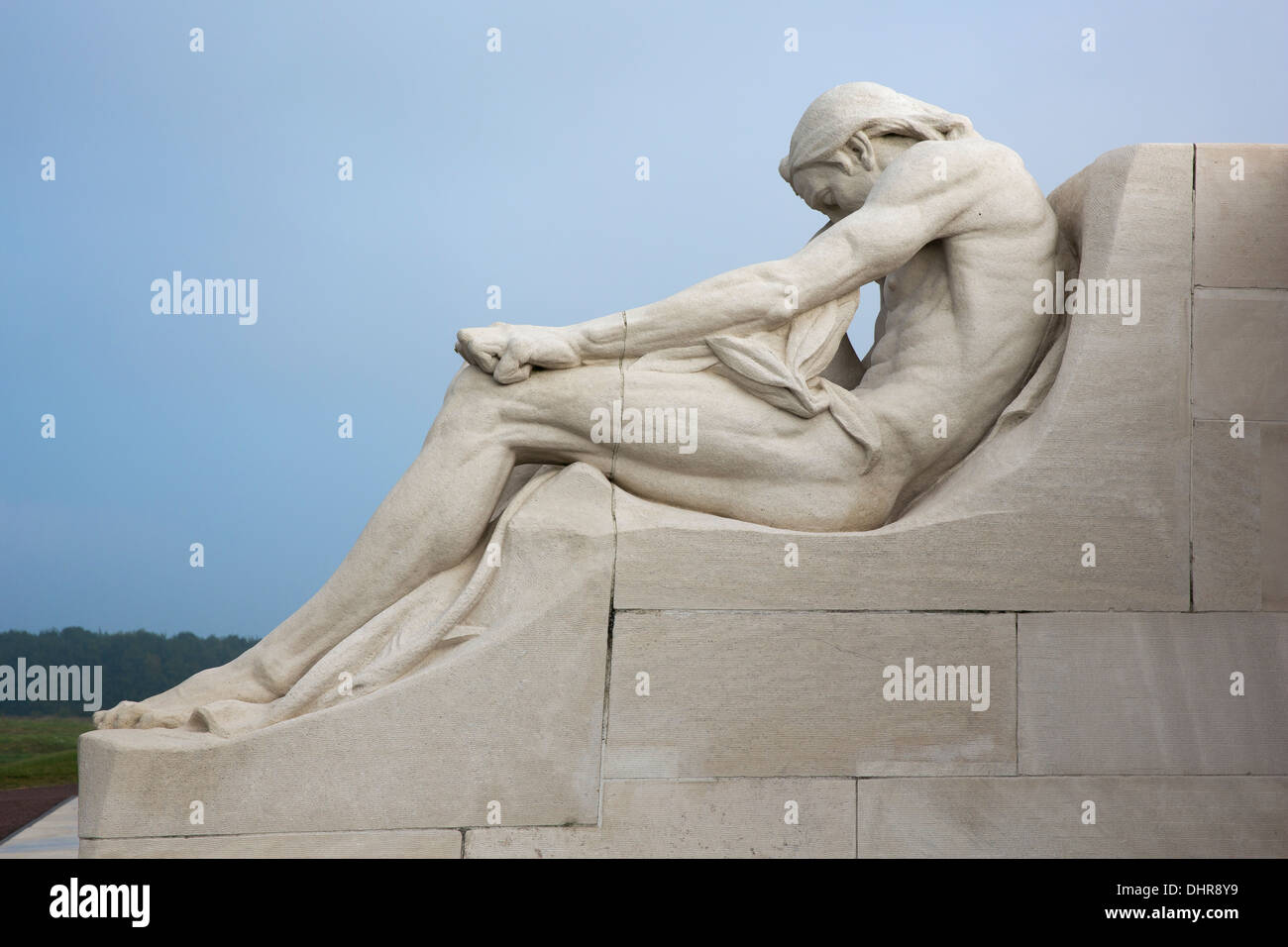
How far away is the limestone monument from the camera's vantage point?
434 centimetres

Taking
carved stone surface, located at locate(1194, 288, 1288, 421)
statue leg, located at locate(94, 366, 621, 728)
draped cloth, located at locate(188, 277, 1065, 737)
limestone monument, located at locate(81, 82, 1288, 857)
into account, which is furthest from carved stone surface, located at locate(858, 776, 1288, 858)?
statue leg, located at locate(94, 366, 621, 728)

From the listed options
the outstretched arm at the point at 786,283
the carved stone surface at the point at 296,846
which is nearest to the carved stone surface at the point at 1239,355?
the outstretched arm at the point at 786,283

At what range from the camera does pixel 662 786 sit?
4.38 m

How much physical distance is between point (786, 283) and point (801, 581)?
1.09 m

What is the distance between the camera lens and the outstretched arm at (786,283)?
4.73 m

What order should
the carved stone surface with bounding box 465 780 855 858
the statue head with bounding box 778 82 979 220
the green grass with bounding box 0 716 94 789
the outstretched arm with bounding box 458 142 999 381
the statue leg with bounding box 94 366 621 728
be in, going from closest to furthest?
the carved stone surface with bounding box 465 780 855 858, the statue leg with bounding box 94 366 621 728, the outstretched arm with bounding box 458 142 999 381, the statue head with bounding box 778 82 979 220, the green grass with bounding box 0 716 94 789

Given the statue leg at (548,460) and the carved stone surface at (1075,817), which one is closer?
the carved stone surface at (1075,817)

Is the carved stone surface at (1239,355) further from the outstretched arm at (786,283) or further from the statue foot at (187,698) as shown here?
the statue foot at (187,698)

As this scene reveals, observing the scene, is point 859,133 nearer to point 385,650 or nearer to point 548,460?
point 548,460

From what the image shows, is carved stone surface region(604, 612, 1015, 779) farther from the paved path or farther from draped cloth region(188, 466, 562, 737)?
the paved path
